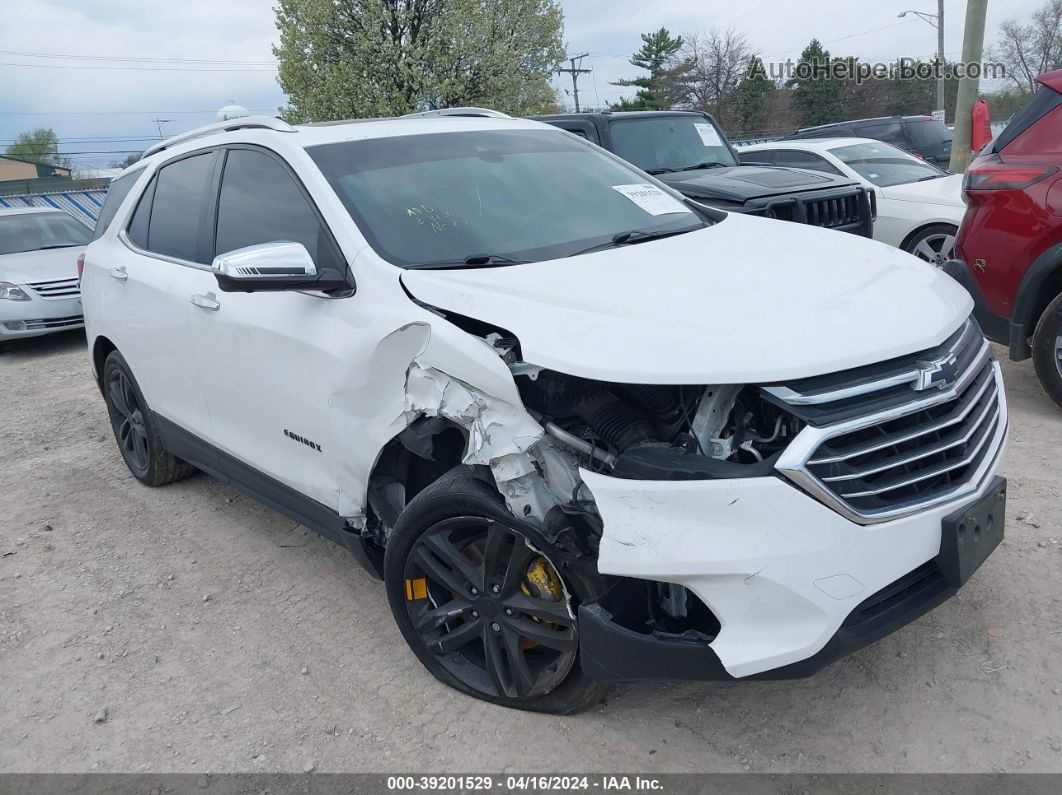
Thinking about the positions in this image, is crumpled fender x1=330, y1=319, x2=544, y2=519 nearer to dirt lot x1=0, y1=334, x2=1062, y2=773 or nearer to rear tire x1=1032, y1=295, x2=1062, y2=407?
dirt lot x1=0, y1=334, x2=1062, y2=773

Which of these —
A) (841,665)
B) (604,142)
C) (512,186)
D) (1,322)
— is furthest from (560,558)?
(1,322)

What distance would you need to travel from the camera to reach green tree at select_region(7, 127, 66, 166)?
56075 mm

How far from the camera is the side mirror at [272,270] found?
2.96 m

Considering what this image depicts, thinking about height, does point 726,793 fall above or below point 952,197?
below

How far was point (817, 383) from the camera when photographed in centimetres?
224

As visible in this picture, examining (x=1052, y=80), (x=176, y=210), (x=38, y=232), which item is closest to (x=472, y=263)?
(x=176, y=210)

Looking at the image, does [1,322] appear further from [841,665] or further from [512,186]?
[841,665]

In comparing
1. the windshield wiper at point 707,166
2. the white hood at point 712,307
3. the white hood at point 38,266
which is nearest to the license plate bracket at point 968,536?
the white hood at point 712,307

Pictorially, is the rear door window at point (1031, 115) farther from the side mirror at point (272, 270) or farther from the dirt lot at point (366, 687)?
the side mirror at point (272, 270)

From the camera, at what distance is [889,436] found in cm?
229

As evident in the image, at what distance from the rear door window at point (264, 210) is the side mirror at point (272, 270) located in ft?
0.44

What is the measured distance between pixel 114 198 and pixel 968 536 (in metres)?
4.73

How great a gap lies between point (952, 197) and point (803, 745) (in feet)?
20.7

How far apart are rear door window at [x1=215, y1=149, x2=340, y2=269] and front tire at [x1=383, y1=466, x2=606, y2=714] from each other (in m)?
1.00
